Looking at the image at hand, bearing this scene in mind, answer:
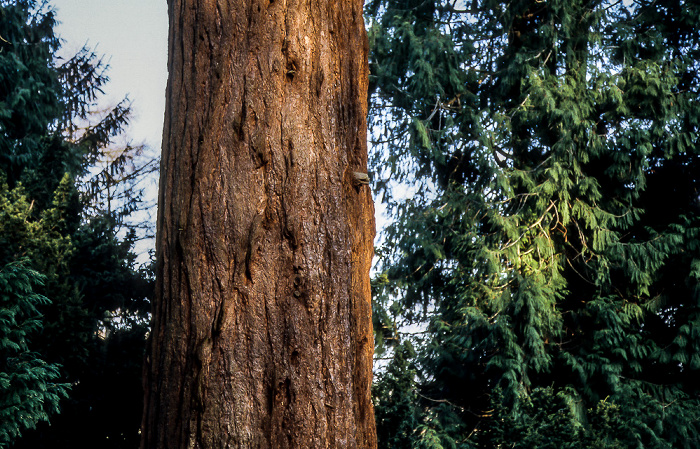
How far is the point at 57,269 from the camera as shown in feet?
27.6

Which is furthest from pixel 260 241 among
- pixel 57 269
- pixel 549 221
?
pixel 549 221

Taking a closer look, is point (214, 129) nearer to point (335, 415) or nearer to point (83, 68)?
point (335, 415)

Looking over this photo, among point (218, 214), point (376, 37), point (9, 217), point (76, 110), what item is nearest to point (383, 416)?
point (9, 217)

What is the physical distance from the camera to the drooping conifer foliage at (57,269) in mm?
6180

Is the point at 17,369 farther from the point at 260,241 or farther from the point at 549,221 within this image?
the point at 549,221

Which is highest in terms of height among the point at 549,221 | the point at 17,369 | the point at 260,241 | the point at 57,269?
the point at 549,221

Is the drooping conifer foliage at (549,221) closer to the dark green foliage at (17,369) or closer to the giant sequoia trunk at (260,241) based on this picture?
the dark green foliage at (17,369)

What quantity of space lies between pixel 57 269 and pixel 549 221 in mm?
7087

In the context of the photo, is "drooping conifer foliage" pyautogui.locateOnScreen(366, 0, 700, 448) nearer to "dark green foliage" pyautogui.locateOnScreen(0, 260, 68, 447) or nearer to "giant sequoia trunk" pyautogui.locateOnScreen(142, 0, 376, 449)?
"dark green foliage" pyautogui.locateOnScreen(0, 260, 68, 447)

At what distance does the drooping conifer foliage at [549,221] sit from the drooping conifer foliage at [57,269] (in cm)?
363

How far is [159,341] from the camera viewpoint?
1.92 m

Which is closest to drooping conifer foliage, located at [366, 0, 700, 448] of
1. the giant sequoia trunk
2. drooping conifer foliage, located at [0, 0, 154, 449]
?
drooping conifer foliage, located at [0, 0, 154, 449]

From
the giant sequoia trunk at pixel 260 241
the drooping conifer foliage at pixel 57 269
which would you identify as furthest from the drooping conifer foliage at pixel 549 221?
the giant sequoia trunk at pixel 260 241

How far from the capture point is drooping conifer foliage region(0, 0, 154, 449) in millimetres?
6180
